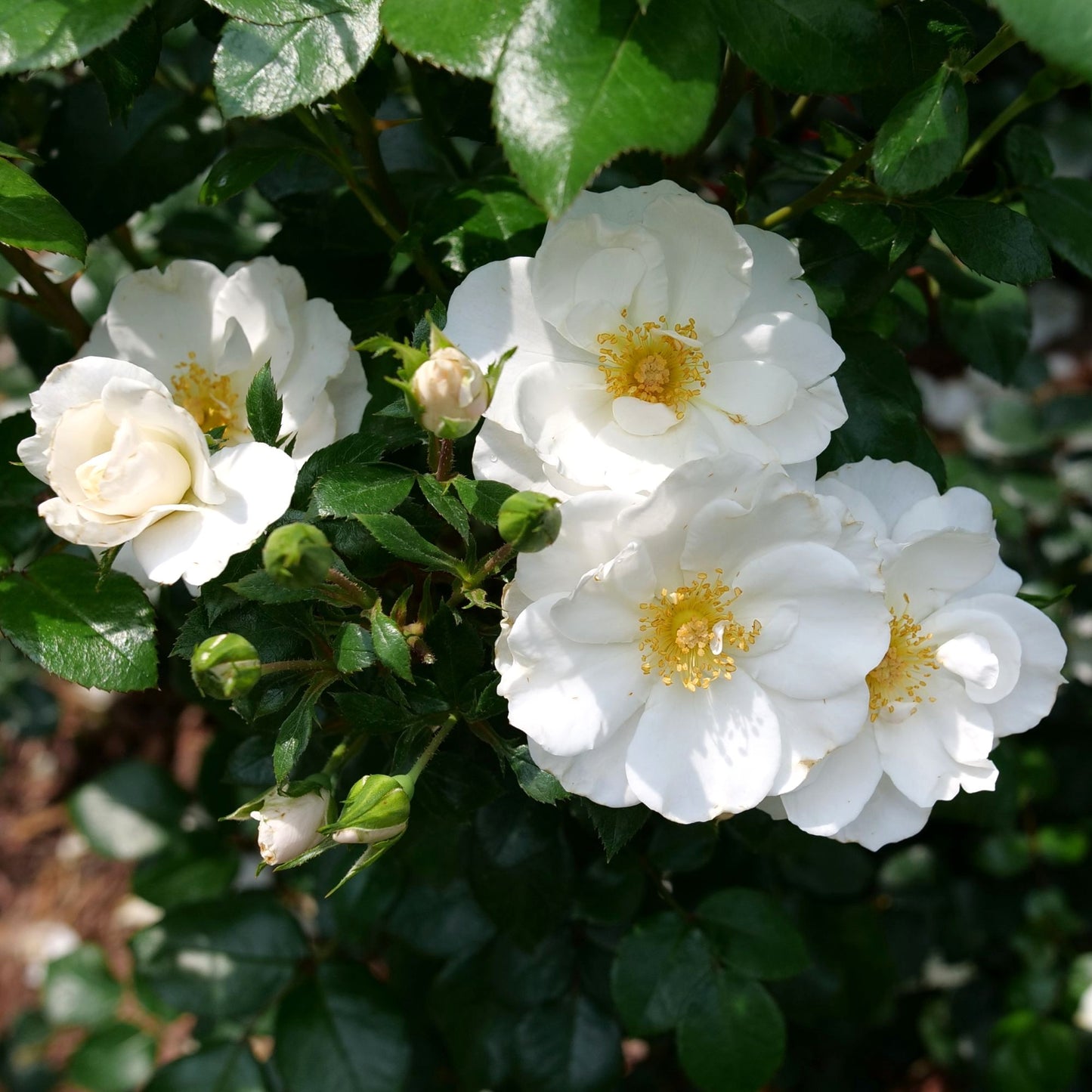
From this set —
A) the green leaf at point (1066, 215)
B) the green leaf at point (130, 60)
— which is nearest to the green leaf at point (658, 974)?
the green leaf at point (1066, 215)

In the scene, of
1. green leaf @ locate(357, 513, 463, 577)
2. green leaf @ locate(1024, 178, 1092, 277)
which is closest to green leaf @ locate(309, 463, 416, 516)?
green leaf @ locate(357, 513, 463, 577)

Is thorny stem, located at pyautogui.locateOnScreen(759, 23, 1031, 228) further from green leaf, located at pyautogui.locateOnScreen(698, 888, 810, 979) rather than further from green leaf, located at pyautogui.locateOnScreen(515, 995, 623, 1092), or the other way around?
green leaf, located at pyautogui.locateOnScreen(515, 995, 623, 1092)

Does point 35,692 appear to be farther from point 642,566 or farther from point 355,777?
point 642,566

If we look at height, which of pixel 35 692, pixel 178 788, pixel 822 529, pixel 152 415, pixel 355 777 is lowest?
pixel 35 692

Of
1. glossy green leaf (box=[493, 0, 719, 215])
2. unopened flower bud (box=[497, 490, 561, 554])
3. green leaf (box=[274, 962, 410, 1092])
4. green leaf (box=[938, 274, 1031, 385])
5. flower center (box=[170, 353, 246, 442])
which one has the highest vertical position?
glossy green leaf (box=[493, 0, 719, 215])

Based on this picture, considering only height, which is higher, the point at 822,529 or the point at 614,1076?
the point at 822,529

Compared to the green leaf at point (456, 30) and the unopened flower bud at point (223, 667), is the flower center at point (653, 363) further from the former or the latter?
the unopened flower bud at point (223, 667)

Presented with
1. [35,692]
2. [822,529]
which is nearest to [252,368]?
[822,529]
